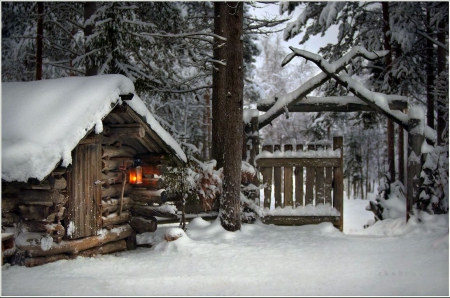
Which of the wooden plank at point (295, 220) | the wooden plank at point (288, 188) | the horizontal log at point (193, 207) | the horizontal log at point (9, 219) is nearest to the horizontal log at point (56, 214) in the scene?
the horizontal log at point (9, 219)

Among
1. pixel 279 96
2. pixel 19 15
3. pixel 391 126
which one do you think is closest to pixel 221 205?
pixel 279 96

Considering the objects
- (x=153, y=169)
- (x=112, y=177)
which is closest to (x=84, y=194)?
(x=112, y=177)

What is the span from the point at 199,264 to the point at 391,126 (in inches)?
416

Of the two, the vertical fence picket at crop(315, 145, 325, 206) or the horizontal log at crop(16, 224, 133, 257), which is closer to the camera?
the horizontal log at crop(16, 224, 133, 257)

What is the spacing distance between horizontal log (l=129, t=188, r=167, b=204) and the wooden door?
127 cm

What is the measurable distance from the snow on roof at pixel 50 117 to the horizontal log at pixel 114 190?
147cm

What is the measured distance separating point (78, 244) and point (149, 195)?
1951 millimetres

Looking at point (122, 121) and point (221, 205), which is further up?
point (122, 121)

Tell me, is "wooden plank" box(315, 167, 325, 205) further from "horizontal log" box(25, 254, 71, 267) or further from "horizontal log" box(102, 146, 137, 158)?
"horizontal log" box(25, 254, 71, 267)

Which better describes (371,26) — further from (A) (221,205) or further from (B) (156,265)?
(B) (156,265)

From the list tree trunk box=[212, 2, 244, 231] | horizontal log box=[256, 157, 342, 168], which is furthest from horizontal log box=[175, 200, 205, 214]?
horizontal log box=[256, 157, 342, 168]

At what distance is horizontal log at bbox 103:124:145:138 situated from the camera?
7.99 meters

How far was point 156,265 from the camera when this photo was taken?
711 cm

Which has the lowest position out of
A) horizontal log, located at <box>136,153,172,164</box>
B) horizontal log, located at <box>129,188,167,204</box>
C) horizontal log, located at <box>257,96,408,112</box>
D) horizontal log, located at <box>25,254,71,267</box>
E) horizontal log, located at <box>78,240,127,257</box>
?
horizontal log, located at <box>78,240,127,257</box>
